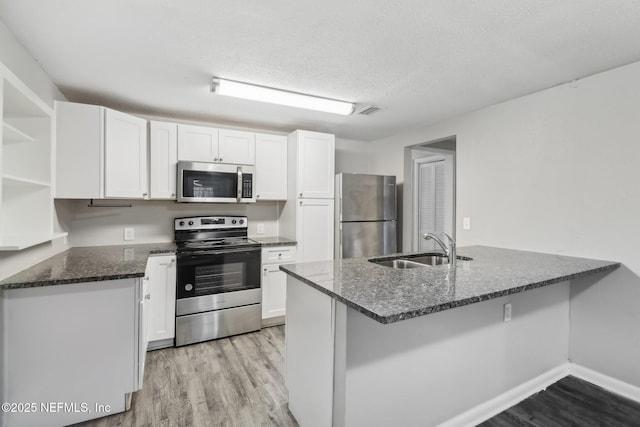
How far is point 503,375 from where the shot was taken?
1938 mm

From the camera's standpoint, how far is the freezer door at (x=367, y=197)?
3.54 m

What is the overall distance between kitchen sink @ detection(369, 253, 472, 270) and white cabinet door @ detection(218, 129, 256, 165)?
1.90 meters

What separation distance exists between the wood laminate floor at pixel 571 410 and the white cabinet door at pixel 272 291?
80.1 inches

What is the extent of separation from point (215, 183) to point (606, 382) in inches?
141

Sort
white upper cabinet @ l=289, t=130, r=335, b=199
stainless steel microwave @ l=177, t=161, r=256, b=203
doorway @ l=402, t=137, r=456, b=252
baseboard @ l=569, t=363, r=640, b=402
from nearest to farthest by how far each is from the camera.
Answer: baseboard @ l=569, t=363, r=640, b=402, stainless steel microwave @ l=177, t=161, r=256, b=203, white upper cabinet @ l=289, t=130, r=335, b=199, doorway @ l=402, t=137, r=456, b=252

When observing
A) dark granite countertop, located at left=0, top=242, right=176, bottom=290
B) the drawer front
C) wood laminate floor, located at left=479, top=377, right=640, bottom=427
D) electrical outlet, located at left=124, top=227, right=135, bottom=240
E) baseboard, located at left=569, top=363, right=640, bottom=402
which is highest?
electrical outlet, located at left=124, top=227, right=135, bottom=240

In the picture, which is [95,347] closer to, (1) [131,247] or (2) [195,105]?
(1) [131,247]

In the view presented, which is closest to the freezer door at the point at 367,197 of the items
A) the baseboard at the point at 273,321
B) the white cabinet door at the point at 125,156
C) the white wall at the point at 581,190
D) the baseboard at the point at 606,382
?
the white wall at the point at 581,190

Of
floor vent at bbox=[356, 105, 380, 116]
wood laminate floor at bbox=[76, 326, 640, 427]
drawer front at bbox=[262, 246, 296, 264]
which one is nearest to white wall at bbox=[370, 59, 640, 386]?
wood laminate floor at bbox=[76, 326, 640, 427]

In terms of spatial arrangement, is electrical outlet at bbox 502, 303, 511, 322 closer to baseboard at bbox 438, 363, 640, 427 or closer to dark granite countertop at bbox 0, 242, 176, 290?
baseboard at bbox 438, 363, 640, 427

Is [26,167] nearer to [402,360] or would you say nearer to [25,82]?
[25,82]

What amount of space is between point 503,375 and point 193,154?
3146 mm

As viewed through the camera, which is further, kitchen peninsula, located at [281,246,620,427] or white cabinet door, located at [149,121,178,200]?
white cabinet door, located at [149,121,178,200]

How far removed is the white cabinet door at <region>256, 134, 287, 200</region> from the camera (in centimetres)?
344
